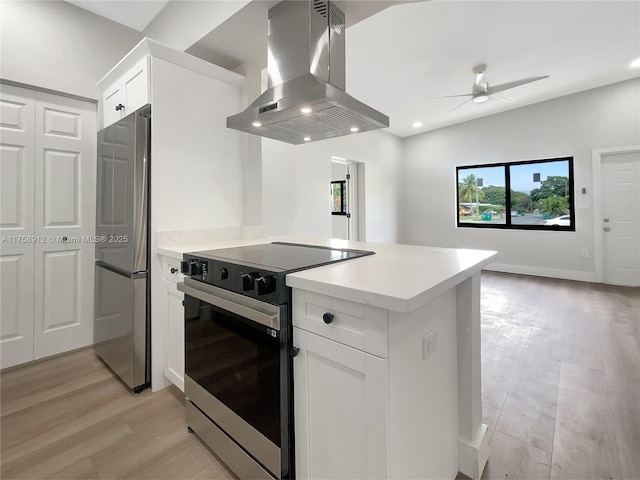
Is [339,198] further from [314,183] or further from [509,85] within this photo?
[509,85]

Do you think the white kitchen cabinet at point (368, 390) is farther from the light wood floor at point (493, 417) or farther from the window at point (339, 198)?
the window at point (339, 198)

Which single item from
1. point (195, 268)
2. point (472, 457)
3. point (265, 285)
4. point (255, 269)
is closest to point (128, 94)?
point (195, 268)

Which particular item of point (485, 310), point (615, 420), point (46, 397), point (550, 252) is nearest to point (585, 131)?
point (550, 252)

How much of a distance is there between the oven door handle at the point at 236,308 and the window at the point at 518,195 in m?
5.89

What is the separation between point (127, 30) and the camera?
2773 mm

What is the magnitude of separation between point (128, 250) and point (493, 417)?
2.47 m

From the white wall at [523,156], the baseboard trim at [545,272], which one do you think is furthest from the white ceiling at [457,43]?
the baseboard trim at [545,272]

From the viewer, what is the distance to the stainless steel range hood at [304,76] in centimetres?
154

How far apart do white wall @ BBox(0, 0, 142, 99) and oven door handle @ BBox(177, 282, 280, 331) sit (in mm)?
2209

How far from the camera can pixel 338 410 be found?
0.98 meters

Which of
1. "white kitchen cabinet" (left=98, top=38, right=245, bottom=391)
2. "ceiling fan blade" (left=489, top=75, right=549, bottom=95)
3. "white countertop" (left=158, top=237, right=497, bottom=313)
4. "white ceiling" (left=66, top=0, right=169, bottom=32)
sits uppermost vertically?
"white ceiling" (left=66, top=0, right=169, bottom=32)

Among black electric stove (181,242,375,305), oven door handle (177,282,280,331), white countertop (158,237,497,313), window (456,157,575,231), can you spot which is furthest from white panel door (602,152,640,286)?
oven door handle (177,282,280,331)

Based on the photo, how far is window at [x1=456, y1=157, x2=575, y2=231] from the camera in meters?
5.14

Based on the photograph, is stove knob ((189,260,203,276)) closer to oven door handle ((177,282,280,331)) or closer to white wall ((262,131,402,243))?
oven door handle ((177,282,280,331))
